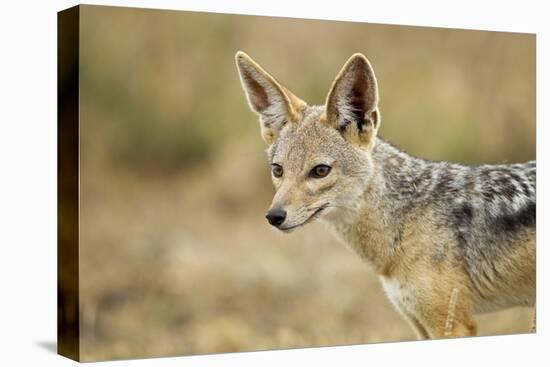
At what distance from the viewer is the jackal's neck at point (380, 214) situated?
7816mm

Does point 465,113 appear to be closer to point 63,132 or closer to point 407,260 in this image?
A: point 407,260

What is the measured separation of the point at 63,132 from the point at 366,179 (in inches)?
99.8

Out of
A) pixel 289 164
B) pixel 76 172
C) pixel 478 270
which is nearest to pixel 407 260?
pixel 478 270

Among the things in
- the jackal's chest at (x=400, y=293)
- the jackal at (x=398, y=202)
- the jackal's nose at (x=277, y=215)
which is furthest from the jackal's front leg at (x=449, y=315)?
the jackal's nose at (x=277, y=215)

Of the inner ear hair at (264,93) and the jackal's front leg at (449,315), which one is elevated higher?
the inner ear hair at (264,93)

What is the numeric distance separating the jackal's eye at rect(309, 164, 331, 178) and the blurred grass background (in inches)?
57.0

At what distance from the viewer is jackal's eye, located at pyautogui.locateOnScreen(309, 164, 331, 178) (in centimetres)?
759

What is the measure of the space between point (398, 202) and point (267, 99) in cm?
141

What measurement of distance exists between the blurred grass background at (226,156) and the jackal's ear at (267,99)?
0.59m

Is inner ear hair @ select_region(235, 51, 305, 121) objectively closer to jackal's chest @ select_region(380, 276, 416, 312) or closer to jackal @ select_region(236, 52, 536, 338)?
jackal @ select_region(236, 52, 536, 338)

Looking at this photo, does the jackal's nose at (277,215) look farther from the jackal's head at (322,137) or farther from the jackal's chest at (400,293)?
the jackal's chest at (400,293)

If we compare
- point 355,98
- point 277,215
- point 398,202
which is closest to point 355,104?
point 355,98

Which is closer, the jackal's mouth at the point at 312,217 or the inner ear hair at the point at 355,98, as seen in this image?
the jackal's mouth at the point at 312,217

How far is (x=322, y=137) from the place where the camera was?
7.77 meters
